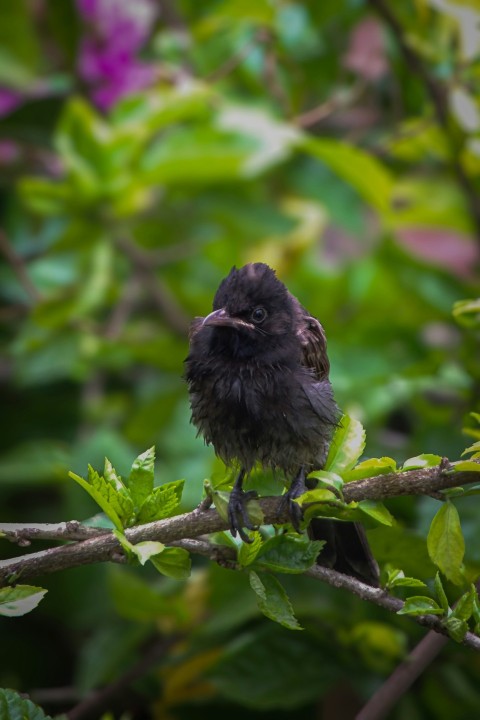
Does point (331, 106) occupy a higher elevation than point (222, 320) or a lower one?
higher

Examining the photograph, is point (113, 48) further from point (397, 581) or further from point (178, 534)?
point (397, 581)

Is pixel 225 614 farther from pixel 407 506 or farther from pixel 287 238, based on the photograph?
pixel 287 238

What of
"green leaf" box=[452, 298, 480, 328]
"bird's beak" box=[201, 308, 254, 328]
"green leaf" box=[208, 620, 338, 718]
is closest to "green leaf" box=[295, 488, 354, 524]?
"bird's beak" box=[201, 308, 254, 328]

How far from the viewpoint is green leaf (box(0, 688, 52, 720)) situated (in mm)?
1456

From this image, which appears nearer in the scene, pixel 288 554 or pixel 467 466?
pixel 467 466

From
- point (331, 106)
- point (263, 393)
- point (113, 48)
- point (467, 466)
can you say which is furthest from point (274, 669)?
point (113, 48)

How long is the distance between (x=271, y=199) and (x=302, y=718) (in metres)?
2.00

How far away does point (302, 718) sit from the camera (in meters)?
2.66

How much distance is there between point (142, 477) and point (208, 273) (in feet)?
7.12

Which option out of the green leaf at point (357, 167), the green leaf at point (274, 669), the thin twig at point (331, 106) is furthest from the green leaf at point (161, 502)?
the thin twig at point (331, 106)

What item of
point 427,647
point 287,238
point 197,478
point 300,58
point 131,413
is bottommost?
point 427,647

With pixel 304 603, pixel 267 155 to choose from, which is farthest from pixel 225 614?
pixel 267 155

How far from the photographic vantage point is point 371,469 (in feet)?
4.93

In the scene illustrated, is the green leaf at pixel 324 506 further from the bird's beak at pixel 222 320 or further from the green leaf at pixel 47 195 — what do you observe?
the green leaf at pixel 47 195
